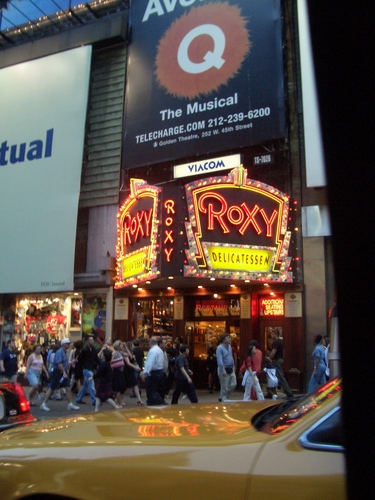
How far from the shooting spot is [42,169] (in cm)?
2014

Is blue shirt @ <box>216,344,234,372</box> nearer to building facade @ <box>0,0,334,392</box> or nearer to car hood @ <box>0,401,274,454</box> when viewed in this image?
building facade @ <box>0,0,334,392</box>

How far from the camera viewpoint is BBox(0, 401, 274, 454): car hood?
11.0 ft

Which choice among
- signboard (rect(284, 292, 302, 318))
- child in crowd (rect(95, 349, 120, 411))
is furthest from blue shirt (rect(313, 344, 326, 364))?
child in crowd (rect(95, 349, 120, 411))

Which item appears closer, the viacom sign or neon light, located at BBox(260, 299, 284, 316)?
neon light, located at BBox(260, 299, 284, 316)

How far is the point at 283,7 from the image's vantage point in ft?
57.8

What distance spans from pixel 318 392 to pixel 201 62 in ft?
53.0

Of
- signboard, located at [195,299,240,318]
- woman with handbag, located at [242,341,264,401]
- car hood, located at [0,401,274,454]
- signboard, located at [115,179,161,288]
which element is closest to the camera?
car hood, located at [0,401,274,454]

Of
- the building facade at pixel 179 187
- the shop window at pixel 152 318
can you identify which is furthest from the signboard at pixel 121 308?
the shop window at pixel 152 318

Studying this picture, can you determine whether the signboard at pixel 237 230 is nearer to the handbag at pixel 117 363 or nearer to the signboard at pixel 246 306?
the signboard at pixel 246 306

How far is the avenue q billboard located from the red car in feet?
38.0

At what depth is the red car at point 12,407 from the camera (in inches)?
273

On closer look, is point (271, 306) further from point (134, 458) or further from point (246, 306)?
point (134, 458)

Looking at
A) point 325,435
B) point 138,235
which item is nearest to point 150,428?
point 325,435

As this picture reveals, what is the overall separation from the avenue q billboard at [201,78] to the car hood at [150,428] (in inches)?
521
